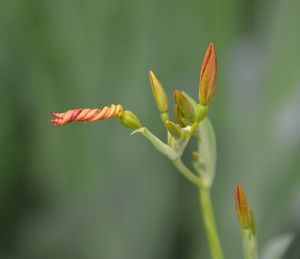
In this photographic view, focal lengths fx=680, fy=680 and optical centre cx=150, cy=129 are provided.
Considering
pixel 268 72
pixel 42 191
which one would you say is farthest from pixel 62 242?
pixel 268 72

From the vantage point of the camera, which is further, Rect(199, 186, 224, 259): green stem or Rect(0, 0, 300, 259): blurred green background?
Rect(0, 0, 300, 259): blurred green background

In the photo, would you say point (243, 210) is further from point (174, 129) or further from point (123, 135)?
point (123, 135)

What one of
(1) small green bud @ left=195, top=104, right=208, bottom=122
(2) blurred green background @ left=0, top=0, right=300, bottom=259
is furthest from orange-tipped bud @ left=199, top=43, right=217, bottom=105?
(2) blurred green background @ left=0, top=0, right=300, bottom=259

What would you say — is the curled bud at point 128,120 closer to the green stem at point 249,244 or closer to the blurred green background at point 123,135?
the green stem at point 249,244

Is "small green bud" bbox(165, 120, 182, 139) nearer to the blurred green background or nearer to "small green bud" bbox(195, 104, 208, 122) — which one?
"small green bud" bbox(195, 104, 208, 122)

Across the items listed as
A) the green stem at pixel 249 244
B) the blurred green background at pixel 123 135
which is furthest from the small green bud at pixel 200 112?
the blurred green background at pixel 123 135

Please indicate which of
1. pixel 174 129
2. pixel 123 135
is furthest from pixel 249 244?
pixel 123 135
